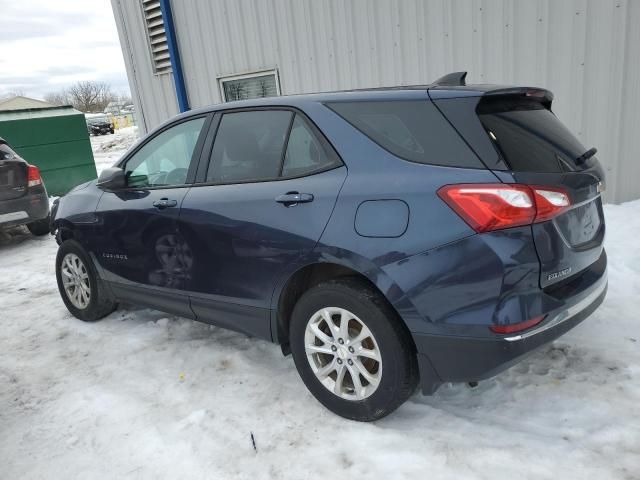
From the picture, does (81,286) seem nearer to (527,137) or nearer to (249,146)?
(249,146)

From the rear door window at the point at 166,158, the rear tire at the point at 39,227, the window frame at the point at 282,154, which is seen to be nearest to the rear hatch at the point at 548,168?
the window frame at the point at 282,154

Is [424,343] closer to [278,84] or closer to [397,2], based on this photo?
[397,2]

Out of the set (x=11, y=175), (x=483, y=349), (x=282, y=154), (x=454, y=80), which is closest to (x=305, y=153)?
(x=282, y=154)

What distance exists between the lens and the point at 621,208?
16.9 feet

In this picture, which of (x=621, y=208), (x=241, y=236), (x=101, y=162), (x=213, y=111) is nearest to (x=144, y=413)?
(x=241, y=236)

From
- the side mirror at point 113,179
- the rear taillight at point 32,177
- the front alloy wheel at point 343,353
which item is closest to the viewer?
the front alloy wheel at point 343,353

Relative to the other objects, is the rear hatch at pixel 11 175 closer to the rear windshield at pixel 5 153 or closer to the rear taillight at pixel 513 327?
the rear windshield at pixel 5 153

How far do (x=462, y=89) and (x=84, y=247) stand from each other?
10.4ft

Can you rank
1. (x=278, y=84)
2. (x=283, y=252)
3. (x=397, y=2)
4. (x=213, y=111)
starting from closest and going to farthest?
(x=283, y=252) < (x=213, y=111) < (x=397, y=2) < (x=278, y=84)

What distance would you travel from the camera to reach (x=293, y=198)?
8.66 ft

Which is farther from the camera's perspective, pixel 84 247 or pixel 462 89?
pixel 84 247

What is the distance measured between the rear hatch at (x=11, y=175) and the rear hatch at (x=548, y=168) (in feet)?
22.2

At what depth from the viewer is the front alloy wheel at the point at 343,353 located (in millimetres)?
2502

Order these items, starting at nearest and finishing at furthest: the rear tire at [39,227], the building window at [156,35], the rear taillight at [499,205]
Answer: the rear taillight at [499,205] < the rear tire at [39,227] < the building window at [156,35]
